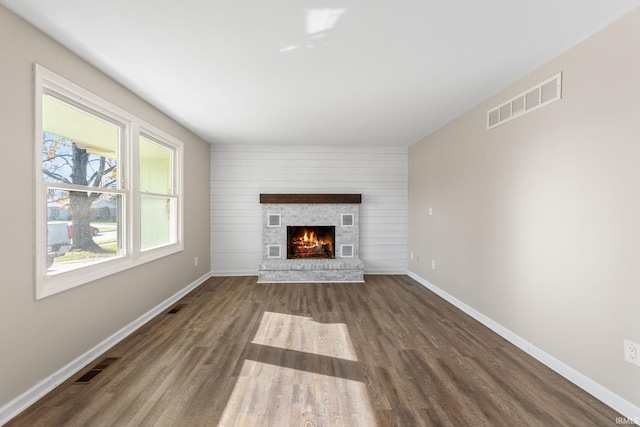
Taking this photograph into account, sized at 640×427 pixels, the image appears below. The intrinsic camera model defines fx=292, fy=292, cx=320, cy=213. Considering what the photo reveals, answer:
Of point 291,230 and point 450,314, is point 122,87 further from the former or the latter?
point 450,314

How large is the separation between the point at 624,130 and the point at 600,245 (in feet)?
2.46

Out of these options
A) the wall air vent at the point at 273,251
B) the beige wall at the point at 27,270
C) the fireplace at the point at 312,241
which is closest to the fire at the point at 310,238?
the fireplace at the point at 312,241

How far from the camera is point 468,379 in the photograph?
7.17ft

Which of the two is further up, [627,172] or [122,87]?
[122,87]

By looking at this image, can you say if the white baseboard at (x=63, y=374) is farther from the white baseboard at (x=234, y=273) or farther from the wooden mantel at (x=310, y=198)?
the wooden mantel at (x=310, y=198)

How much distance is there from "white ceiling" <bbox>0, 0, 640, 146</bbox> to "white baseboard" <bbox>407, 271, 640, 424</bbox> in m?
2.40

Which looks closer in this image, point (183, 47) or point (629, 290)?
point (629, 290)

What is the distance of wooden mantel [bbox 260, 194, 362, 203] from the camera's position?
543 cm

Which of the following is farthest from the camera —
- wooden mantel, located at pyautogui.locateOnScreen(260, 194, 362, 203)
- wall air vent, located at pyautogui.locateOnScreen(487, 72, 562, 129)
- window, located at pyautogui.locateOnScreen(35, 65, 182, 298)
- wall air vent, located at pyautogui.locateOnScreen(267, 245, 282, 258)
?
wall air vent, located at pyautogui.locateOnScreen(267, 245, 282, 258)

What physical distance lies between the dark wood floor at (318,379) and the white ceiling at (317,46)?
97.1 inches

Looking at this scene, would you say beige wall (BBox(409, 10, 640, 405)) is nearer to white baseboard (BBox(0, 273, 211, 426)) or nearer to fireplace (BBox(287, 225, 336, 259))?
fireplace (BBox(287, 225, 336, 259))

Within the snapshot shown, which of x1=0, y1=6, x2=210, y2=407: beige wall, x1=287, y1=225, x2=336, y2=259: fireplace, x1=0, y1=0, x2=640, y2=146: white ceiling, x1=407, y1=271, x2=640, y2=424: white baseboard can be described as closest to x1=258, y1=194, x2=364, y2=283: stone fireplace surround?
x1=287, y1=225, x2=336, y2=259: fireplace

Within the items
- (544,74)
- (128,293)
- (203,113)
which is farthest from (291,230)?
(544,74)

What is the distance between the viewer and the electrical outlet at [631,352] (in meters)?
1.75
